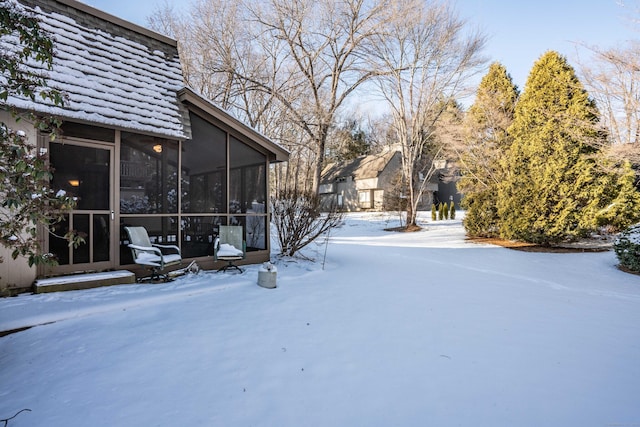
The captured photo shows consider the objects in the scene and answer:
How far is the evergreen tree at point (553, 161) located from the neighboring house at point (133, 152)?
26.0ft

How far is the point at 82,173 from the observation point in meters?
5.32

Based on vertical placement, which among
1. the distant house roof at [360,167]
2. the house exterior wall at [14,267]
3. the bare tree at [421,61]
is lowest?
the house exterior wall at [14,267]

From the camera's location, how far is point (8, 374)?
2.79 m

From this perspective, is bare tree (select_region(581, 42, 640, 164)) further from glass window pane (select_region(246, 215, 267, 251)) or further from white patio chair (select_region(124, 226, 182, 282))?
white patio chair (select_region(124, 226, 182, 282))

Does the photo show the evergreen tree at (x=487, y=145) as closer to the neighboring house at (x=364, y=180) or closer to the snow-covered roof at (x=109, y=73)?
the neighboring house at (x=364, y=180)

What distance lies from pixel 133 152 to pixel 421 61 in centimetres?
1388

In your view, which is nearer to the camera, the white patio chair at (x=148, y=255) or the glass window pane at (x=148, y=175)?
the white patio chair at (x=148, y=255)

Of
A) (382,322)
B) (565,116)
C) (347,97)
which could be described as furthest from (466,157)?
(382,322)

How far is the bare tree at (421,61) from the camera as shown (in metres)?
14.8

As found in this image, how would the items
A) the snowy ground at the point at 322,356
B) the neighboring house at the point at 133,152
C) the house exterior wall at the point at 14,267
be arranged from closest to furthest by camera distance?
1. the snowy ground at the point at 322,356
2. the house exterior wall at the point at 14,267
3. the neighboring house at the point at 133,152

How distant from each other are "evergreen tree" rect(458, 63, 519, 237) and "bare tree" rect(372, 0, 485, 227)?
1.87 metres

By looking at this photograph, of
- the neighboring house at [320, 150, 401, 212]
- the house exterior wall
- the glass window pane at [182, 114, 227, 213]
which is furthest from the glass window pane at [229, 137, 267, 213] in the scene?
the neighboring house at [320, 150, 401, 212]

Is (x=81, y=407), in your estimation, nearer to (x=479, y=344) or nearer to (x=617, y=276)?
(x=479, y=344)

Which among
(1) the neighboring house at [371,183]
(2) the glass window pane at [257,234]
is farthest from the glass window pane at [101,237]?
(1) the neighboring house at [371,183]
